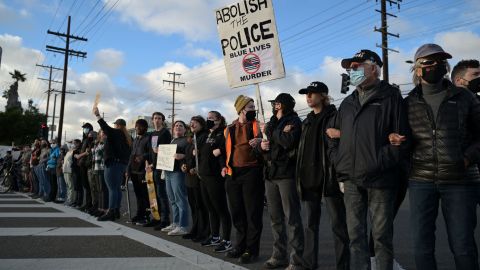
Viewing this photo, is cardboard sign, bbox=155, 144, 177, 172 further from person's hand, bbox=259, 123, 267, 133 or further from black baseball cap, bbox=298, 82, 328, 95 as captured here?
black baseball cap, bbox=298, 82, 328, 95

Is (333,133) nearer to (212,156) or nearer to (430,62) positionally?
(430,62)

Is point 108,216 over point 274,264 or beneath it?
over

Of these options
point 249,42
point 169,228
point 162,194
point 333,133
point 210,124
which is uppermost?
point 249,42

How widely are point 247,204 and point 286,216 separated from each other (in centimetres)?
62

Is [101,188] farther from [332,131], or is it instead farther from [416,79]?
[416,79]

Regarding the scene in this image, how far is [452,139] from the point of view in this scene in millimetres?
3117

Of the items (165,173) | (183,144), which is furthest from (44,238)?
(183,144)

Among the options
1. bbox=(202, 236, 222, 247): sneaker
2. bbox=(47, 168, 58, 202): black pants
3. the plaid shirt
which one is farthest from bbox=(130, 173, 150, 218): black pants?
bbox=(47, 168, 58, 202): black pants

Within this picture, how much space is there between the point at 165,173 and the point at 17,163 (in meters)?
12.2

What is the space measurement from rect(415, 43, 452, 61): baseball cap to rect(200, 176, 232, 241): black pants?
3327mm

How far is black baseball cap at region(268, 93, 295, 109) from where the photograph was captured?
4852mm

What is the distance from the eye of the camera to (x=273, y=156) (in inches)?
187

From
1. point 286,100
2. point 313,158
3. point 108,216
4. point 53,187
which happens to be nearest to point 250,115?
point 286,100

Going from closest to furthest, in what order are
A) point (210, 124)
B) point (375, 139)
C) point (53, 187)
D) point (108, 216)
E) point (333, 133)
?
point (375, 139) < point (333, 133) < point (210, 124) < point (108, 216) < point (53, 187)
